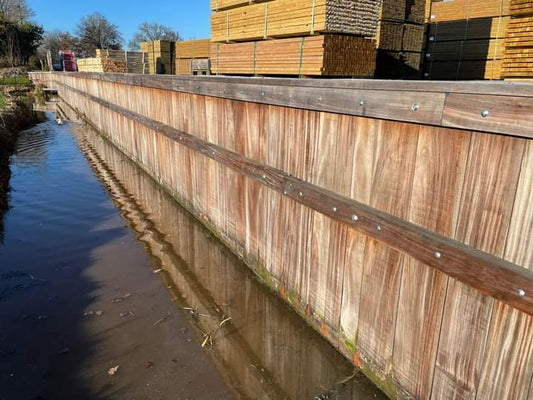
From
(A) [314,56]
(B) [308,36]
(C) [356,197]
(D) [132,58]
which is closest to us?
(C) [356,197]

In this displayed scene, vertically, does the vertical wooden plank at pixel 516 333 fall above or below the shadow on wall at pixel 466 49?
below

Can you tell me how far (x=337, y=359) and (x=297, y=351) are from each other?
0.40 metres

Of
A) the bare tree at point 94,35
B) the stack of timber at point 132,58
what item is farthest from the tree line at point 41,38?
the stack of timber at point 132,58

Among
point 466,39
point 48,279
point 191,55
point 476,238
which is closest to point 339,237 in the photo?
point 476,238

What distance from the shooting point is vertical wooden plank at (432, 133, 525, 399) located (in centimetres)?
199

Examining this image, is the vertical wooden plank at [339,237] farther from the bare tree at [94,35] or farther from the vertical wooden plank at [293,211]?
the bare tree at [94,35]

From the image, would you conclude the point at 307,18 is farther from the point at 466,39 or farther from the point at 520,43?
the point at 466,39

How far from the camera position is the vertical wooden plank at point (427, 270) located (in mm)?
2246

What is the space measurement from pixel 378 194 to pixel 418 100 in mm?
712

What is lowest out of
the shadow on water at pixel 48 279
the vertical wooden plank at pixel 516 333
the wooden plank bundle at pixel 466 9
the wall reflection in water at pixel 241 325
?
the shadow on water at pixel 48 279

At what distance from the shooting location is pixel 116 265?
5.46 m

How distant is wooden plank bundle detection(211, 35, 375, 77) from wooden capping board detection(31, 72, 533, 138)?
179cm

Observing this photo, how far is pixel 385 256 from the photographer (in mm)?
2750

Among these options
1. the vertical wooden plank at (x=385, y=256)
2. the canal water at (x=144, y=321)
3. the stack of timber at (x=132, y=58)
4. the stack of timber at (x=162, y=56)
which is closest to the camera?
the vertical wooden plank at (x=385, y=256)
